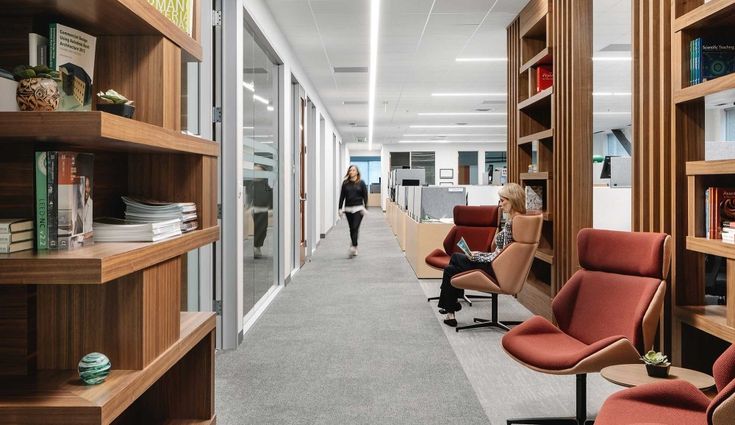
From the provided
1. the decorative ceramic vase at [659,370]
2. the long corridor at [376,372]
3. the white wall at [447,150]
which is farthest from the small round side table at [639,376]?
the white wall at [447,150]

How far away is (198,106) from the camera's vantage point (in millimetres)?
3609

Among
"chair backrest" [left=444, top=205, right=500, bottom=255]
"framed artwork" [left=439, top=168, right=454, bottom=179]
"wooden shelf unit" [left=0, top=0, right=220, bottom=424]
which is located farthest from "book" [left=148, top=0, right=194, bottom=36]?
"framed artwork" [left=439, top=168, right=454, bottom=179]

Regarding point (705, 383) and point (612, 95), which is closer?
point (705, 383)

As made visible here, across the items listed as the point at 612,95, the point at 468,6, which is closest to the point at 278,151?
the point at 468,6

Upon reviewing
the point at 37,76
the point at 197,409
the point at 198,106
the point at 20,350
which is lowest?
the point at 197,409

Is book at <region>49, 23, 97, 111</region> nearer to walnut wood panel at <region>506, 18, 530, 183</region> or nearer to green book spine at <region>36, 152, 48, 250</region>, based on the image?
green book spine at <region>36, 152, 48, 250</region>

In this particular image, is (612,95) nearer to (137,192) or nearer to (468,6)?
(468,6)

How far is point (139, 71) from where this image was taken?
178cm

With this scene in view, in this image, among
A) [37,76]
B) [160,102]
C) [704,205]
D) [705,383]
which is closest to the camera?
[37,76]

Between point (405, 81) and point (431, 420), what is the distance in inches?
262

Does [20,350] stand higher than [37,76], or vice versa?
[37,76]

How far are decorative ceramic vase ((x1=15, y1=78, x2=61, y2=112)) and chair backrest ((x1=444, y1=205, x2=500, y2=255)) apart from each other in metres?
4.22

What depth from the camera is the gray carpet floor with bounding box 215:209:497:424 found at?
2.68 m

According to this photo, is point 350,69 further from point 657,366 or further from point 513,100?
point 657,366
